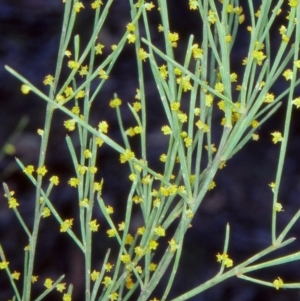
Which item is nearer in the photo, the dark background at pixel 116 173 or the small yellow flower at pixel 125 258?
the small yellow flower at pixel 125 258

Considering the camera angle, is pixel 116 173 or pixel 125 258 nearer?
pixel 125 258

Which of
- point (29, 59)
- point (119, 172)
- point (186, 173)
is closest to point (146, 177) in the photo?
point (186, 173)

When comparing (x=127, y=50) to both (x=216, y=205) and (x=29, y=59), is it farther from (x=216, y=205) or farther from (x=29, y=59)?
(x=216, y=205)

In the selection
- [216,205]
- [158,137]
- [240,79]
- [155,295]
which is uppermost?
[240,79]

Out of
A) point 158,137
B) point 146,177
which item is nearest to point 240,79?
point 158,137

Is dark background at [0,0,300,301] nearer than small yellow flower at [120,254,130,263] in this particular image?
No

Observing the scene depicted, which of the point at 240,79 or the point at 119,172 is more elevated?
the point at 240,79

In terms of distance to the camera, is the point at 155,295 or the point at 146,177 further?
the point at 155,295
